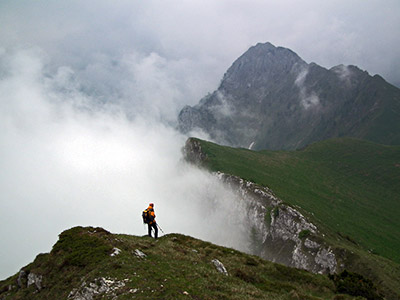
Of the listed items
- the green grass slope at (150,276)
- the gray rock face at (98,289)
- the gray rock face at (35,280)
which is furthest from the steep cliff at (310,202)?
the gray rock face at (35,280)

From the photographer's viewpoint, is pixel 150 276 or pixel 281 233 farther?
pixel 281 233

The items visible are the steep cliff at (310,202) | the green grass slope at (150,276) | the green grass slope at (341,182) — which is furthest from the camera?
the green grass slope at (341,182)

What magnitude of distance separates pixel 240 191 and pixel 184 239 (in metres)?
87.9

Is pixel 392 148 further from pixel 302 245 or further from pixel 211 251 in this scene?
A: pixel 211 251

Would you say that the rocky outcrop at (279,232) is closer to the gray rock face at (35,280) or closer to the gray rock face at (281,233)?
the gray rock face at (281,233)

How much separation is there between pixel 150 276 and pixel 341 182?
141 metres

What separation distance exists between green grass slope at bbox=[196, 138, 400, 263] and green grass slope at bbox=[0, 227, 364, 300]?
2553 inches

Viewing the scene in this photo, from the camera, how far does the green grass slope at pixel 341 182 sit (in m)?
86.8

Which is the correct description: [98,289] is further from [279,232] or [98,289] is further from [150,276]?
Answer: [279,232]

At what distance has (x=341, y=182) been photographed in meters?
135

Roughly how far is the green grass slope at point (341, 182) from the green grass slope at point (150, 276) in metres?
64.9

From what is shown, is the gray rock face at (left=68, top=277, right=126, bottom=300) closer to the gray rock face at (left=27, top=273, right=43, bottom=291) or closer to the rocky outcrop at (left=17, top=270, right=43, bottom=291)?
the gray rock face at (left=27, top=273, right=43, bottom=291)

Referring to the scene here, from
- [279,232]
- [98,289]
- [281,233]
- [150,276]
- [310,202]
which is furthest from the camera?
[310,202]

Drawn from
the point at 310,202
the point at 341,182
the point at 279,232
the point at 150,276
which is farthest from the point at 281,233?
the point at 150,276
